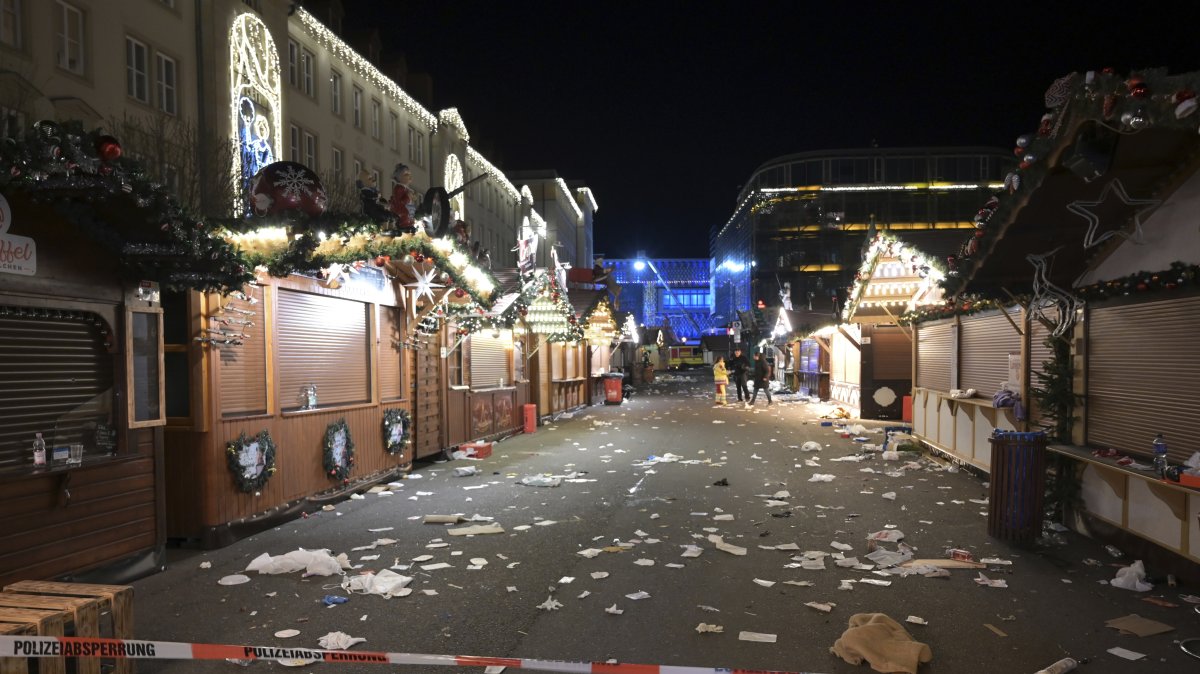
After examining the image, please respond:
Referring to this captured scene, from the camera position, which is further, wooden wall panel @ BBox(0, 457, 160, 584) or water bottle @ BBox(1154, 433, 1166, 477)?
water bottle @ BBox(1154, 433, 1166, 477)

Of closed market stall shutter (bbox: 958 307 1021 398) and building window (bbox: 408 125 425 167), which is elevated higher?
building window (bbox: 408 125 425 167)

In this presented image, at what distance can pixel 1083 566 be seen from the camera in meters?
6.56

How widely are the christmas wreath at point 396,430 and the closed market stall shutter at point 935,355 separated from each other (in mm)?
10557

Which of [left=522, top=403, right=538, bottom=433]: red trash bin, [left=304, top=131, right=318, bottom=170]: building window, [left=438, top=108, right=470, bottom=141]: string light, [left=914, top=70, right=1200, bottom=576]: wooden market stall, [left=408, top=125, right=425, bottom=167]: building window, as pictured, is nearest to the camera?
[left=914, top=70, right=1200, bottom=576]: wooden market stall

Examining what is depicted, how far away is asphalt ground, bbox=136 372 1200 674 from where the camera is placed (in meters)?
4.71

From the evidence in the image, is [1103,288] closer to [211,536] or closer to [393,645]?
[393,645]

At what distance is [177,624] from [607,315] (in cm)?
2560

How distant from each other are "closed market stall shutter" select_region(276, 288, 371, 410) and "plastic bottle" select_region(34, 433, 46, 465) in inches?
131

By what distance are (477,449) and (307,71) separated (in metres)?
16.8

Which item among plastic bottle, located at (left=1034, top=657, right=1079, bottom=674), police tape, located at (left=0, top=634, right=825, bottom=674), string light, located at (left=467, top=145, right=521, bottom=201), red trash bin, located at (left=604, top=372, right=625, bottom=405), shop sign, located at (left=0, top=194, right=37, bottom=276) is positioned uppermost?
string light, located at (left=467, top=145, right=521, bottom=201)

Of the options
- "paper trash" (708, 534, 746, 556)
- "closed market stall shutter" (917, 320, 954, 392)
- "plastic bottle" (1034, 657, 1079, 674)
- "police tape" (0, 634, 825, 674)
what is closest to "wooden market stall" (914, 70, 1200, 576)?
"plastic bottle" (1034, 657, 1079, 674)

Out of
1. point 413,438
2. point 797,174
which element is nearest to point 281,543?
point 413,438

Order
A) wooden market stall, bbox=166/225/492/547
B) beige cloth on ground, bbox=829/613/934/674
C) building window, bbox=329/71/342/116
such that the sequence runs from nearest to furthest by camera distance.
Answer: beige cloth on ground, bbox=829/613/934/674 < wooden market stall, bbox=166/225/492/547 < building window, bbox=329/71/342/116

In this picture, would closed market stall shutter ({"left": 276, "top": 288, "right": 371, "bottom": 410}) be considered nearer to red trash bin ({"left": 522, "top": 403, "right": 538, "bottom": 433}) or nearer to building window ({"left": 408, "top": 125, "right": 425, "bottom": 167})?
red trash bin ({"left": 522, "top": 403, "right": 538, "bottom": 433})
